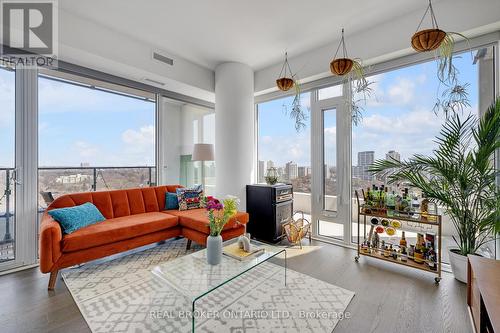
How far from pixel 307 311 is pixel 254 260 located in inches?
22.8

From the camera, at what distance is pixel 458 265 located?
2.38 metres

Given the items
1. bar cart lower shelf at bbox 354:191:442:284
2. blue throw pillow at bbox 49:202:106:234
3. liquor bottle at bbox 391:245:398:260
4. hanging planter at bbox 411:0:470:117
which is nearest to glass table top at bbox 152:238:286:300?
blue throw pillow at bbox 49:202:106:234

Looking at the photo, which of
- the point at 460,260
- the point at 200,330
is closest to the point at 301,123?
the point at 460,260

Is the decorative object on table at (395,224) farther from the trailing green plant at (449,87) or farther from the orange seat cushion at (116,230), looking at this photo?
the orange seat cushion at (116,230)

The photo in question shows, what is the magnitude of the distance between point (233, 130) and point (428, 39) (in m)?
2.73

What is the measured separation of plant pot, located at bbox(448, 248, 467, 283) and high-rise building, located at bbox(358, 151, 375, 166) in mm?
1334

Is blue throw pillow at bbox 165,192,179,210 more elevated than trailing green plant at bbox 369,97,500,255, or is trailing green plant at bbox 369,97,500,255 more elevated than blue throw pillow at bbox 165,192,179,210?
trailing green plant at bbox 369,97,500,255

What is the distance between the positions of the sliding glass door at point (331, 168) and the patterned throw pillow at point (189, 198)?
6.09 ft

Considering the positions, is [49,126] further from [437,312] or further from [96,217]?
[437,312]

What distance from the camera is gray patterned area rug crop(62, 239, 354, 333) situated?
1.75 meters

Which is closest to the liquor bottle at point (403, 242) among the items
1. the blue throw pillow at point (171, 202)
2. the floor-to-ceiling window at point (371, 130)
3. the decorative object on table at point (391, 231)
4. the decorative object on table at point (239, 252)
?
the decorative object on table at point (391, 231)

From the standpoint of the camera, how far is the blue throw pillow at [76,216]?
2.45 meters

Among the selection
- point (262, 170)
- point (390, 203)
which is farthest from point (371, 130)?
point (262, 170)

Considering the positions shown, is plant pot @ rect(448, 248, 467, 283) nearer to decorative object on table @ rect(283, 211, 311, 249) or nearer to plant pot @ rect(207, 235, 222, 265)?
decorative object on table @ rect(283, 211, 311, 249)
